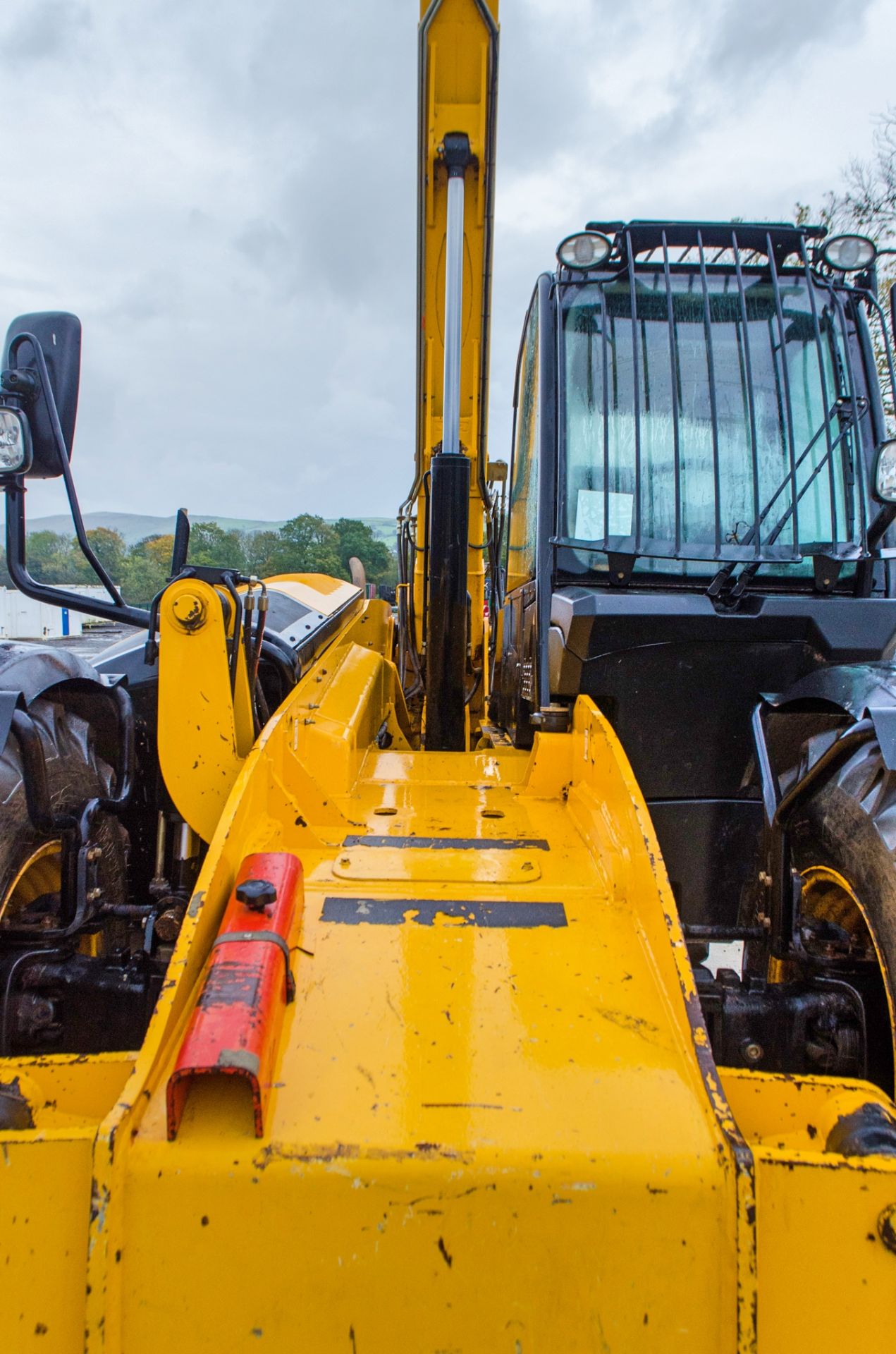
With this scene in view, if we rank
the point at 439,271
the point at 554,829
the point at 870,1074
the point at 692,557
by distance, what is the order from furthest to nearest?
the point at 439,271 < the point at 692,557 < the point at 554,829 < the point at 870,1074

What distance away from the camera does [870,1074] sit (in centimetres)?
167

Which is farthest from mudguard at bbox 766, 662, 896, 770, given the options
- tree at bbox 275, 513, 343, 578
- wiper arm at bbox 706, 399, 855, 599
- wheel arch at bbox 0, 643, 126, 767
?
tree at bbox 275, 513, 343, 578

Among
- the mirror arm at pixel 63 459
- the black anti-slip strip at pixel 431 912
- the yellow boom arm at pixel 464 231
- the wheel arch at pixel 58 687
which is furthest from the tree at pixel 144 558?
the black anti-slip strip at pixel 431 912

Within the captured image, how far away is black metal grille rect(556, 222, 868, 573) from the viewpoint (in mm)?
2564

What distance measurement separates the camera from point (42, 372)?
172 cm

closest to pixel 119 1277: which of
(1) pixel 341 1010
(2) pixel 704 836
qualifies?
(1) pixel 341 1010

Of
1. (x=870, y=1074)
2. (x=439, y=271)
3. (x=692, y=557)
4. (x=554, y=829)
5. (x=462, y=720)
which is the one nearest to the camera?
(x=870, y=1074)

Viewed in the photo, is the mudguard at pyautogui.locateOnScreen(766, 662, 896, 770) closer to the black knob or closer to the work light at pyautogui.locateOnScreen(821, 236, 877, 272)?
the black knob

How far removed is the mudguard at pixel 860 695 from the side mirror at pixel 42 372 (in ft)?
6.07

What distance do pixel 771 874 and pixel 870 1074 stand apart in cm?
45

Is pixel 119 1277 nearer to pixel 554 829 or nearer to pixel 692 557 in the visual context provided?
pixel 554 829

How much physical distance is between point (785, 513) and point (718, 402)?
1.46ft

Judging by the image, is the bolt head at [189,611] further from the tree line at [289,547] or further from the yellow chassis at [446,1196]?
the tree line at [289,547]

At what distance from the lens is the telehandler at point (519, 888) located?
110 centimetres
